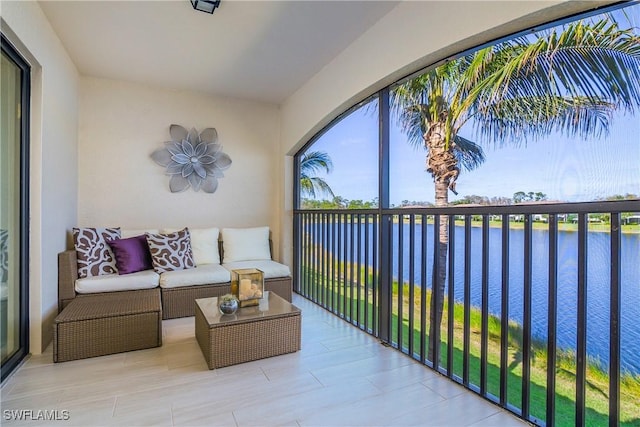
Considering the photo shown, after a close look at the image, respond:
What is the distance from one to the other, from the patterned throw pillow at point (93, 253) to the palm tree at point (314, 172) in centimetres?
225

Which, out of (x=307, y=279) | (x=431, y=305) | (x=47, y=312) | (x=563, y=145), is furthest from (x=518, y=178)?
(x=47, y=312)

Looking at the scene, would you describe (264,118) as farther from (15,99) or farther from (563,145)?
(563,145)

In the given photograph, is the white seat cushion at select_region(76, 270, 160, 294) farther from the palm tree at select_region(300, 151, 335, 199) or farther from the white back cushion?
the palm tree at select_region(300, 151, 335, 199)

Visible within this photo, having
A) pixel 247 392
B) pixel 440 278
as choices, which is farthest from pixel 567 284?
pixel 247 392

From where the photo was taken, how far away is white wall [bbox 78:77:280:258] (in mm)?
3707

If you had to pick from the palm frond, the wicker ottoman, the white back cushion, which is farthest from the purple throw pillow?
the palm frond

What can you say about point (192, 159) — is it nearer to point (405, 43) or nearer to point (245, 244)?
point (245, 244)

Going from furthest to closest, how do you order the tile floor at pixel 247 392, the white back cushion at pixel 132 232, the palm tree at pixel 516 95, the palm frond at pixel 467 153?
the white back cushion at pixel 132 232
the palm frond at pixel 467 153
the tile floor at pixel 247 392
the palm tree at pixel 516 95

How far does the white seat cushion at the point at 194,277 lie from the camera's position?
317cm

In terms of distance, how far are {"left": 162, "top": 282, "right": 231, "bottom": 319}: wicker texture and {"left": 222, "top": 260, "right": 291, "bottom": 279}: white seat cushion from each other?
0.33m

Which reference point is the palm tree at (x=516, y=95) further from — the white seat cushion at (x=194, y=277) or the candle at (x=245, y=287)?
the white seat cushion at (x=194, y=277)

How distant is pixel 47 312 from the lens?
8.31ft

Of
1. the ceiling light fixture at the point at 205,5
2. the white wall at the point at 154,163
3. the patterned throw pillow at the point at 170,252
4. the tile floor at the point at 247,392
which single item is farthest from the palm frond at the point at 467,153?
the white wall at the point at 154,163

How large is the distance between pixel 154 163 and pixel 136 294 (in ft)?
5.48
